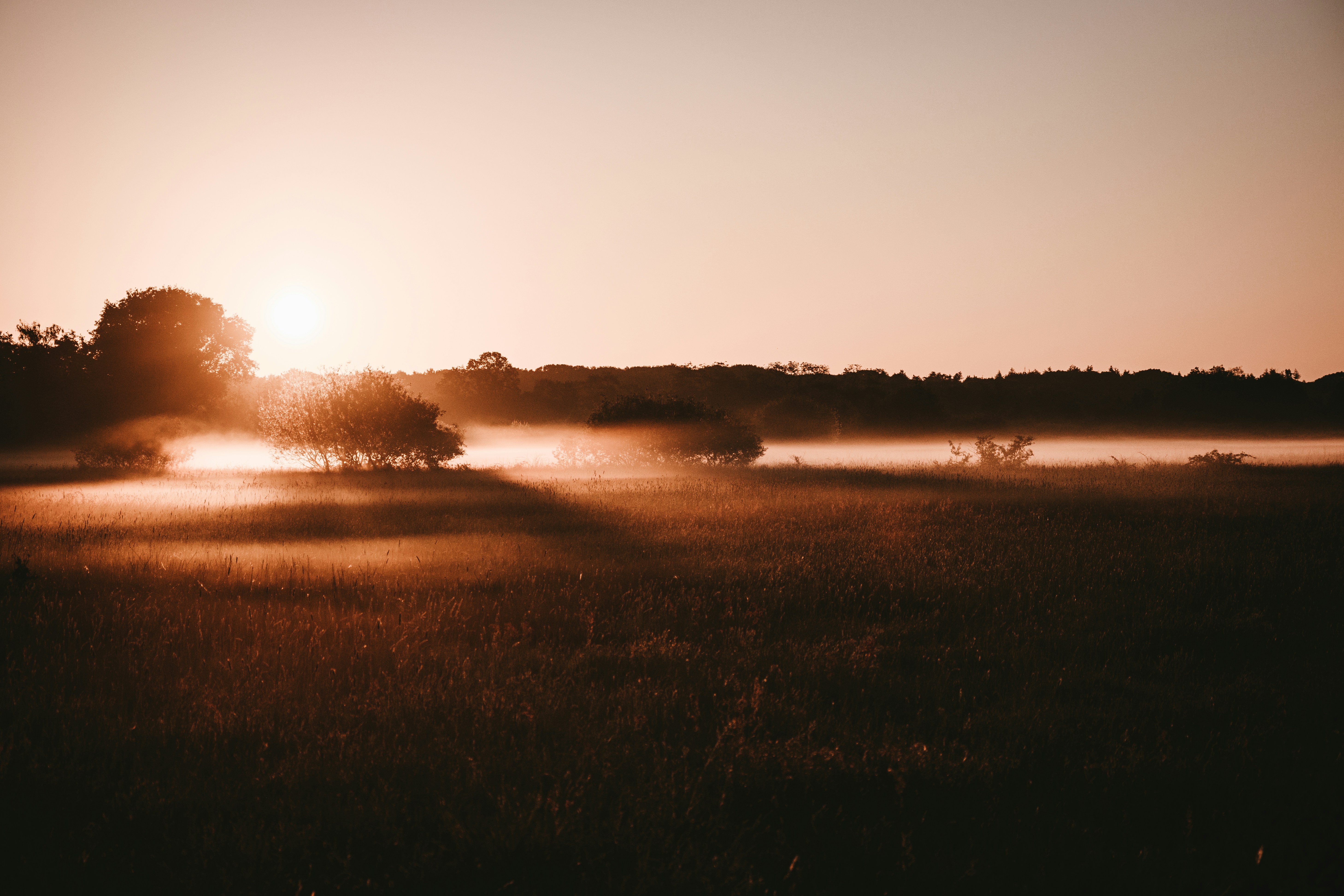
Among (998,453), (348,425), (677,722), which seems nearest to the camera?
(677,722)

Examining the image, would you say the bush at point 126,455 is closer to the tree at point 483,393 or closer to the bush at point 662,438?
the bush at point 662,438

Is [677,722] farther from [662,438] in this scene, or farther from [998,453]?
[998,453]

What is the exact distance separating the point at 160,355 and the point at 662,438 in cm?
3430

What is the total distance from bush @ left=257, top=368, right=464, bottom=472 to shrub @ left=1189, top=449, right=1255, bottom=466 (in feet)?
103

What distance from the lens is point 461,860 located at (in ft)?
9.21

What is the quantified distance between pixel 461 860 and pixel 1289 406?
79161 millimetres

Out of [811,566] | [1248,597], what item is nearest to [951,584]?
[811,566]

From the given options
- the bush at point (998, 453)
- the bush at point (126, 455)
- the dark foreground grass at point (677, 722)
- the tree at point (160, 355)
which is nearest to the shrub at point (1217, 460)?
the bush at point (998, 453)

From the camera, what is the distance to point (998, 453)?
26266 mm

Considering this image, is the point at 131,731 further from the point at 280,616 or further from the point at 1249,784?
the point at 1249,784

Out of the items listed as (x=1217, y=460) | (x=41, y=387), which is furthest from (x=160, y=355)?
(x=1217, y=460)

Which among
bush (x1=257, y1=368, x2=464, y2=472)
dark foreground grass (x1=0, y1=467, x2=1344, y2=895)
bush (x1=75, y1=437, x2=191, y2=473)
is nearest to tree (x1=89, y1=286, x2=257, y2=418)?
bush (x1=75, y1=437, x2=191, y2=473)

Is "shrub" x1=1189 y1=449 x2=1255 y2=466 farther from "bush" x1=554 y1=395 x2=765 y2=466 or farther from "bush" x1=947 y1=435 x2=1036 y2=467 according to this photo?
"bush" x1=554 y1=395 x2=765 y2=466

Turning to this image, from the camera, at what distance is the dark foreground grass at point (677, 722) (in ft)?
9.40
